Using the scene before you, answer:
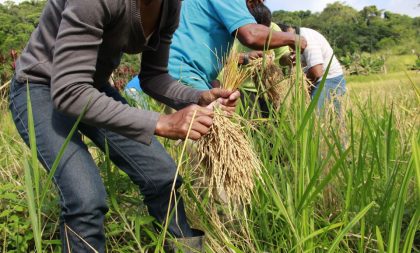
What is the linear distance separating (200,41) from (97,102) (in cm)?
124

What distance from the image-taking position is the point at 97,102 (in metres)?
1.33

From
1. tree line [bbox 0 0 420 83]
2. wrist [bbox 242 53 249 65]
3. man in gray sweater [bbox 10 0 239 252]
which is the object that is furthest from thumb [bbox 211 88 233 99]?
tree line [bbox 0 0 420 83]

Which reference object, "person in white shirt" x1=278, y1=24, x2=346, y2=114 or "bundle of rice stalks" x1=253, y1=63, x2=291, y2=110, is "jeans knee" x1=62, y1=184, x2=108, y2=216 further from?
"person in white shirt" x1=278, y1=24, x2=346, y2=114

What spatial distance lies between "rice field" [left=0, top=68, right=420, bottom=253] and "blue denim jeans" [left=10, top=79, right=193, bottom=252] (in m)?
0.07

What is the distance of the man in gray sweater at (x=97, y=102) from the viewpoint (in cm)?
134

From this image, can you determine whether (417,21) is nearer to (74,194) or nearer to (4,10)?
(4,10)

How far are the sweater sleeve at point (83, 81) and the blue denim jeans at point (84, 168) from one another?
0.20 metres

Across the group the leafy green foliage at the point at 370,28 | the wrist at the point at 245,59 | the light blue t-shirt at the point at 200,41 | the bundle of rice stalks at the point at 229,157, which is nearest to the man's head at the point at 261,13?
the light blue t-shirt at the point at 200,41

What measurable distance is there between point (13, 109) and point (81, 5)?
1.66 feet

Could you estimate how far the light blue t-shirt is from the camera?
2.44m

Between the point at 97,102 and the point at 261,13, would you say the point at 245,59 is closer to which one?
the point at 261,13

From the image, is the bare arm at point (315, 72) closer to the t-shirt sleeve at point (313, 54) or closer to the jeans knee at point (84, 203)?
the t-shirt sleeve at point (313, 54)

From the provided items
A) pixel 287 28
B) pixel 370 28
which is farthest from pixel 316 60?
pixel 370 28

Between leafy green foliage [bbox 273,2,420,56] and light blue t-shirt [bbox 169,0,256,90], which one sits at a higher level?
light blue t-shirt [bbox 169,0,256,90]
